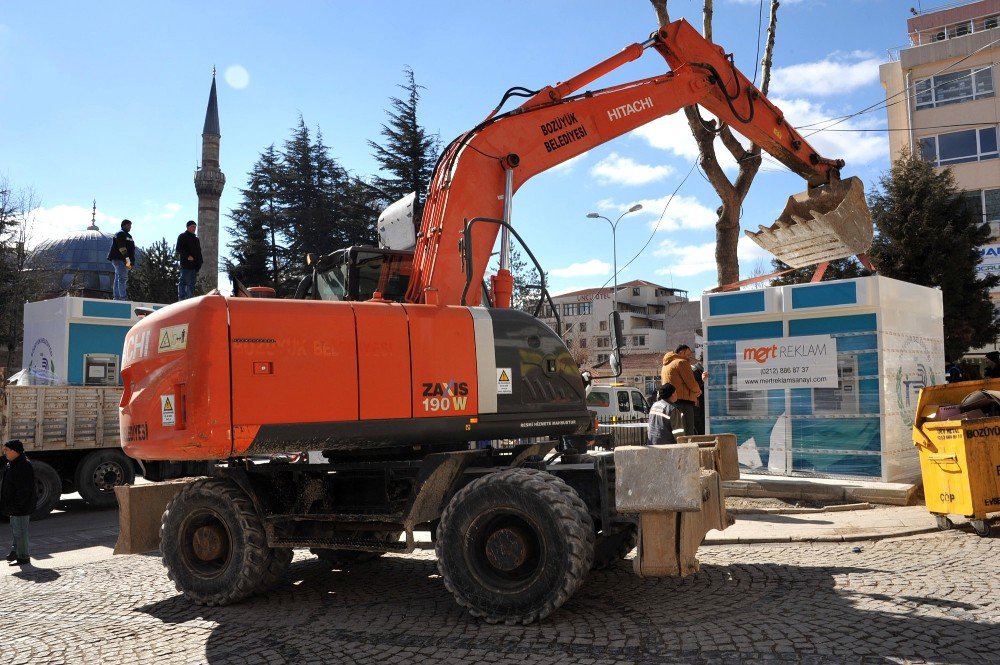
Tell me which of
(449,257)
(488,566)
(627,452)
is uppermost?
(449,257)

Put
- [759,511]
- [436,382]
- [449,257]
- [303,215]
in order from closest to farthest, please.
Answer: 1. [436,382]
2. [449,257]
3. [759,511]
4. [303,215]

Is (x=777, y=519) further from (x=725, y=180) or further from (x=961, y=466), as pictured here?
(x=725, y=180)

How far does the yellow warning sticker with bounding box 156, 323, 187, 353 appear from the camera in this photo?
19.7 ft

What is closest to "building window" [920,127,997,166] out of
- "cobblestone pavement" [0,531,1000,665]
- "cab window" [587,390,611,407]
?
"cab window" [587,390,611,407]

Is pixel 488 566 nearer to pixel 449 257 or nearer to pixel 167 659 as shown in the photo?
pixel 167 659

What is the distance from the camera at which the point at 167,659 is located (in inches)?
212

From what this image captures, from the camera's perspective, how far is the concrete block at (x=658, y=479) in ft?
18.6

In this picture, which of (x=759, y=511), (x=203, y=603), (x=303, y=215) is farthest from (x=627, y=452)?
(x=303, y=215)

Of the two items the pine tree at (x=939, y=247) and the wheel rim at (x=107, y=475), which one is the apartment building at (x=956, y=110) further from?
the wheel rim at (x=107, y=475)

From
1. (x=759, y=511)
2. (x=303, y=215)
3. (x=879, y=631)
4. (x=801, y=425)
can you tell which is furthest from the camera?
(x=303, y=215)

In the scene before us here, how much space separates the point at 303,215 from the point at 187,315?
126 feet

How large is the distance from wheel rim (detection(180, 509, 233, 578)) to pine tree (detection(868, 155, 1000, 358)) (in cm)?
2404

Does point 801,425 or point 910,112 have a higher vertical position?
point 910,112

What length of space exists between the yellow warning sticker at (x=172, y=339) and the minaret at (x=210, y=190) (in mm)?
53148
